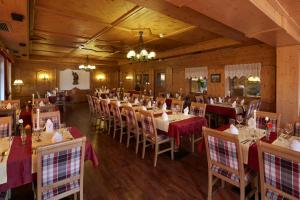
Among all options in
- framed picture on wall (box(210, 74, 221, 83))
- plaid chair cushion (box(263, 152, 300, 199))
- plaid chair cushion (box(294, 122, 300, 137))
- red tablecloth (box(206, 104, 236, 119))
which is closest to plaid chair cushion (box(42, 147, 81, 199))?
plaid chair cushion (box(263, 152, 300, 199))

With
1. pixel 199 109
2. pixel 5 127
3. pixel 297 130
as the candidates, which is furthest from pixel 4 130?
pixel 297 130

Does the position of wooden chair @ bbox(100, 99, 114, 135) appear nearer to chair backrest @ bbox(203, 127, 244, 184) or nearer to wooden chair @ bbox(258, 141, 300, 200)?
chair backrest @ bbox(203, 127, 244, 184)

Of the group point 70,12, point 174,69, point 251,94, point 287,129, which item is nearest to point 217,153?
point 287,129

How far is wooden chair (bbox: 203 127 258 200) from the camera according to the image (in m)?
1.94

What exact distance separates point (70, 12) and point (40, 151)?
3509 millimetres

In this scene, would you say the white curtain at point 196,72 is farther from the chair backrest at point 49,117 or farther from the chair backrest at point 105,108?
the chair backrest at point 49,117

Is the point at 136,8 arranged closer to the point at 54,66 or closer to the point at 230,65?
the point at 230,65

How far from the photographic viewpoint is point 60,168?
1780mm

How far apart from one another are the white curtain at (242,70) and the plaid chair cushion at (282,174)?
5.64 meters

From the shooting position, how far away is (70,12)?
13.3ft

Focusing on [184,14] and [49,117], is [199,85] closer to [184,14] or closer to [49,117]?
[184,14]

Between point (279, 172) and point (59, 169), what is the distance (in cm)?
201

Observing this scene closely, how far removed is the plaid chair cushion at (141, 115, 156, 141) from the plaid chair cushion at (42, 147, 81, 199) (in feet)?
5.65

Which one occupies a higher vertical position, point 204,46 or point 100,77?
point 204,46
